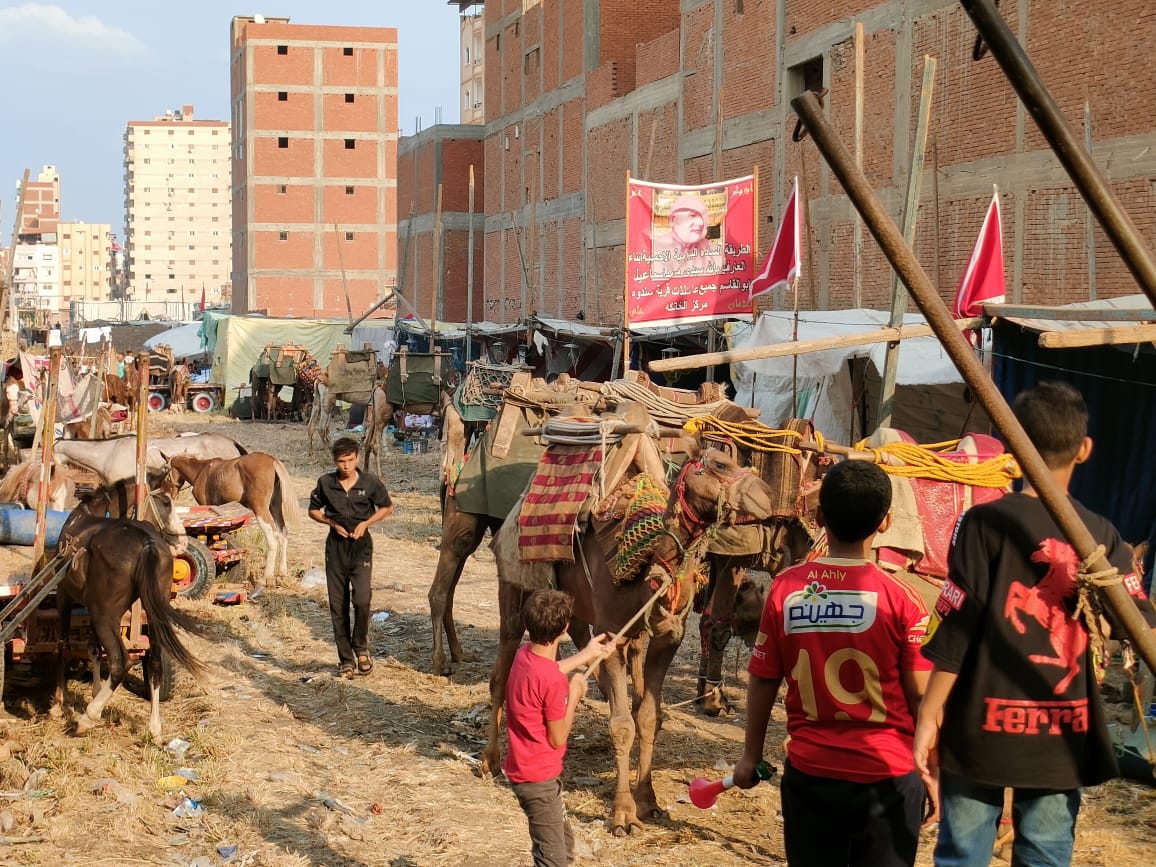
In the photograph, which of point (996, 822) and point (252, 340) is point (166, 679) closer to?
point (996, 822)

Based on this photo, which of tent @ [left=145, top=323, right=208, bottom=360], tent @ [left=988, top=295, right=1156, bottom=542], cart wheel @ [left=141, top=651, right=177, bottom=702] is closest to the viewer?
cart wheel @ [left=141, top=651, right=177, bottom=702]

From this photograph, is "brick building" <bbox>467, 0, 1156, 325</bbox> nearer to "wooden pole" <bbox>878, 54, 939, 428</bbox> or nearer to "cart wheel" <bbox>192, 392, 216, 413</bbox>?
"wooden pole" <bbox>878, 54, 939, 428</bbox>

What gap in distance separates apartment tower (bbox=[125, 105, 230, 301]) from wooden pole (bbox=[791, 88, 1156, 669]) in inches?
5836

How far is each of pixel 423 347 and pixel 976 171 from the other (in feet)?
64.0

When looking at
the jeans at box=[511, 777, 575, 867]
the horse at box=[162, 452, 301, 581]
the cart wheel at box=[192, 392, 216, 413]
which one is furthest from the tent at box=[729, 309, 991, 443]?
the cart wheel at box=[192, 392, 216, 413]

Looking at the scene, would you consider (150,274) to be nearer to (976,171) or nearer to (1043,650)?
(976,171)

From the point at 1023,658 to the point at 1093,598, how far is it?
251 mm

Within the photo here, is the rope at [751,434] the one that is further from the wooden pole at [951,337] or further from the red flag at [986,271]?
the wooden pole at [951,337]

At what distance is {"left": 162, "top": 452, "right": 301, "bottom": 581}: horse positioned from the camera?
43.2 feet

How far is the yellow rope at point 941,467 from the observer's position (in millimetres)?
6609

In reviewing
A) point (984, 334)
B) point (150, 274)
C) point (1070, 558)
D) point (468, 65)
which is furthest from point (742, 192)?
point (150, 274)

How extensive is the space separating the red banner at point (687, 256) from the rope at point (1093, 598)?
29.7 ft

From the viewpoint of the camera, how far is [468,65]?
92875 mm

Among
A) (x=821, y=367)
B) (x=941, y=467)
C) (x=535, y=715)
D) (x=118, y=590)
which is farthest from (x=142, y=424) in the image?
(x=821, y=367)
